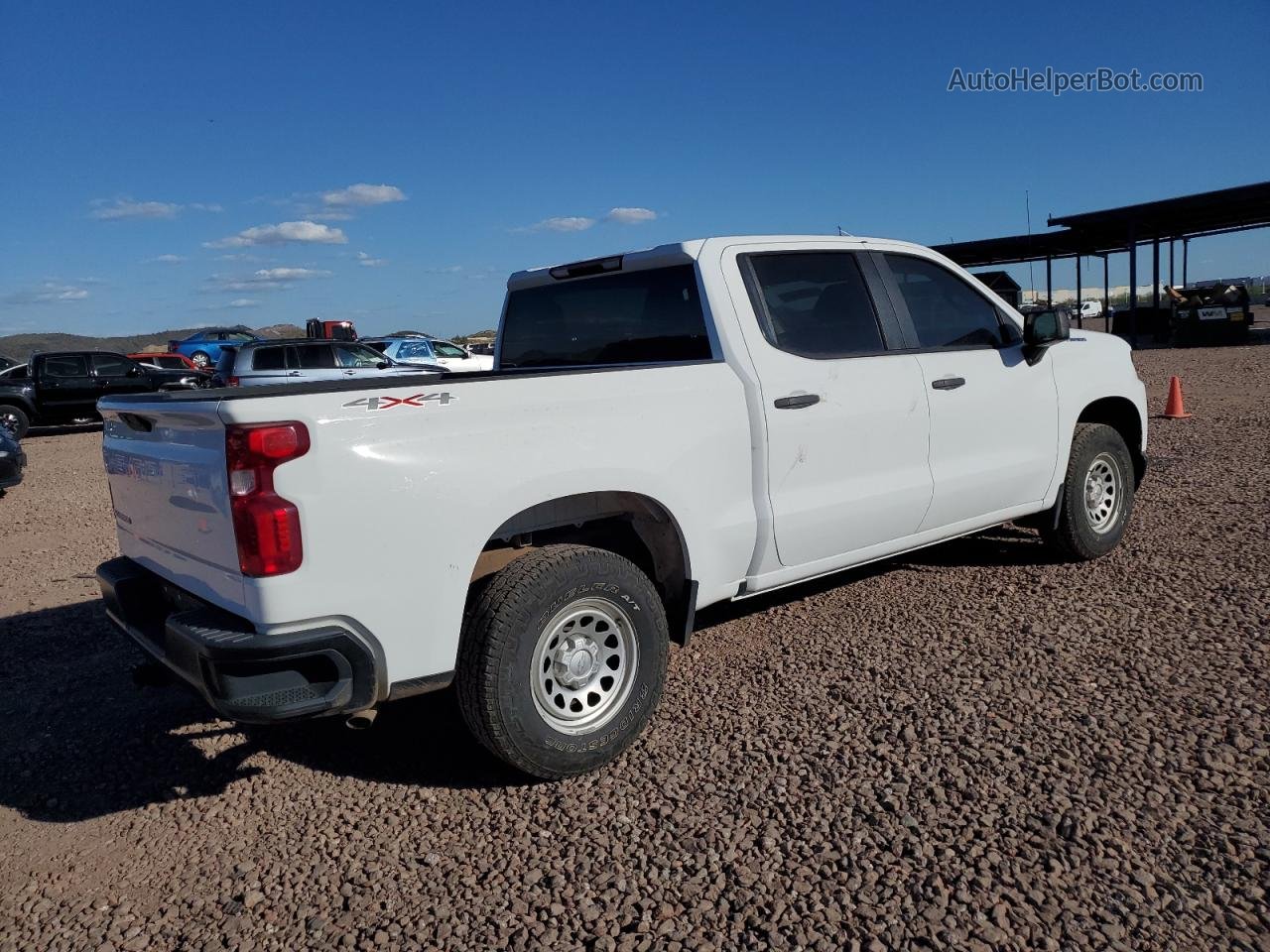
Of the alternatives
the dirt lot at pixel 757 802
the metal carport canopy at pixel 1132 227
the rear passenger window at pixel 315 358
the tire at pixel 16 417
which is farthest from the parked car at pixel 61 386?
the metal carport canopy at pixel 1132 227

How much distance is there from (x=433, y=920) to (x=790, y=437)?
2.31m

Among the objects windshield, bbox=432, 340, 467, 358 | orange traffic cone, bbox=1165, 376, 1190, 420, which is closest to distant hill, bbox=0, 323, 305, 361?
windshield, bbox=432, 340, 467, 358

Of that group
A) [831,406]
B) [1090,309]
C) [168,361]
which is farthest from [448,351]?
[1090,309]

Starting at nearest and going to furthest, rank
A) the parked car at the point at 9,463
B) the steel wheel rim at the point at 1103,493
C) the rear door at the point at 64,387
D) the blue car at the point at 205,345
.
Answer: the steel wheel rim at the point at 1103,493 < the parked car at the point at 9,463 < the rear door at the point at 64,387 < the blue car at the point at 205,345

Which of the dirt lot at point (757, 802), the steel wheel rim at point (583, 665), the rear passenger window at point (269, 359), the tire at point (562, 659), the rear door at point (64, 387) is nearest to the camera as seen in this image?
the dirt lot at point (757, 802)

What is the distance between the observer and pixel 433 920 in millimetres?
2746

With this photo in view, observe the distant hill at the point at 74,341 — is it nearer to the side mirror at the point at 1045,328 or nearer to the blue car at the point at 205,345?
the blue car at the point at 205,345

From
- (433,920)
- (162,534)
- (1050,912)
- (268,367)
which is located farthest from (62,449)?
(1050,912)

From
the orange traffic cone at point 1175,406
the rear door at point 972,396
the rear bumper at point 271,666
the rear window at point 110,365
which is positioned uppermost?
the rear window at point 110,365

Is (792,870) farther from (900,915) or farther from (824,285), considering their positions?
(824,285)

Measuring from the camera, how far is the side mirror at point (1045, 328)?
502cm

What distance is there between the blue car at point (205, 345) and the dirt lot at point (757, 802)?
30006mm

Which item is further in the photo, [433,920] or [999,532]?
[999,532]

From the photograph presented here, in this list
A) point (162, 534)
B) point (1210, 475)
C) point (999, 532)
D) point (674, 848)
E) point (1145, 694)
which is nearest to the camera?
point (674, 848)
